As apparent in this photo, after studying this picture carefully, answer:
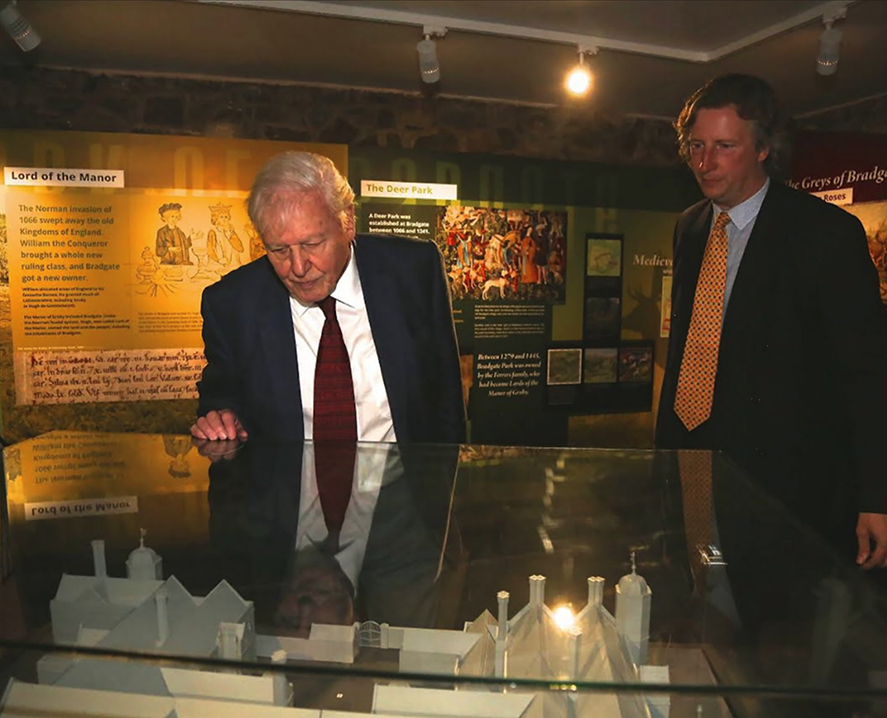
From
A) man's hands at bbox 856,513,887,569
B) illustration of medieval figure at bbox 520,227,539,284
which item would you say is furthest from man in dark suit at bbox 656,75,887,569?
illustration of medieval figure at bbox 520,227,539,284

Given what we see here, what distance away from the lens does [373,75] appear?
4.62 m

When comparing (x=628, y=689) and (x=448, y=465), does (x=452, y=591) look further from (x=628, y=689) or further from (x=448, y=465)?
(x=448, y=465)

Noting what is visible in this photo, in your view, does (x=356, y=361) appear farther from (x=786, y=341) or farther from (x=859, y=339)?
(x=859, y=339)

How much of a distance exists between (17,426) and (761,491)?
14.6ft

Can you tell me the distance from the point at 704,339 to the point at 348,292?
109cm

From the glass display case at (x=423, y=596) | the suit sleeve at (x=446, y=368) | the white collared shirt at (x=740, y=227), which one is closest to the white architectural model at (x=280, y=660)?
the glass display case at (x=423, y=596)

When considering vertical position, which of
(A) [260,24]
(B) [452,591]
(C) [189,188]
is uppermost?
(A) [260,24]

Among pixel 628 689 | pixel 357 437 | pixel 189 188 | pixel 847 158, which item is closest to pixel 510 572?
pixel 628 689

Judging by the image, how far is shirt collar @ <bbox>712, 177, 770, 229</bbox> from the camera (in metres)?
2.20

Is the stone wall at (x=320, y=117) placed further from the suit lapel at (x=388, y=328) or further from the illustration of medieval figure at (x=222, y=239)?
the suit lapel at (x=388, y=328)

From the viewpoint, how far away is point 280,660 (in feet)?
2.43

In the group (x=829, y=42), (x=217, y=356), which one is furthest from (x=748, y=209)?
(x=829, y=42)

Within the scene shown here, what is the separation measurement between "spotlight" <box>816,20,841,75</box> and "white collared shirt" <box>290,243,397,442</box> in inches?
112

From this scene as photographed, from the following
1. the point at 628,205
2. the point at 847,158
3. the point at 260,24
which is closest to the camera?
the point at 260,24
